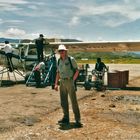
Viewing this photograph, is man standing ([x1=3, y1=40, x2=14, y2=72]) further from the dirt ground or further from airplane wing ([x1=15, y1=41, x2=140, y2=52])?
the dirt ground

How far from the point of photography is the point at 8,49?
71.8 ft

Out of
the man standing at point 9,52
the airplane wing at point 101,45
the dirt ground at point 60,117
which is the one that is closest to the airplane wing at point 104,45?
the airplane wing at point 101,45

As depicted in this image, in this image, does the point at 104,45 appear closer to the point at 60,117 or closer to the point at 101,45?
the point at 101,45

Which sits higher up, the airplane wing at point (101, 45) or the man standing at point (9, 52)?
the airplane wing at point (101, 45)

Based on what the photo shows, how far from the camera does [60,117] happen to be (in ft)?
34.8

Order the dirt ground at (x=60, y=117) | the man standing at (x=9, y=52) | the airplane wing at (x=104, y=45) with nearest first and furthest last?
1. the dirt ground at (x=60, y=117)
2. the man standing at (x=9, y=52)
3. the airplane wing at (x=104, y=45)

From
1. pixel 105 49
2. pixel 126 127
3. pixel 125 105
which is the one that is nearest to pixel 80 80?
pixel 105 49

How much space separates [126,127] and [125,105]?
4.08m

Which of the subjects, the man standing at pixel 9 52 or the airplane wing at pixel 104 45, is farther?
the airplane wing at pixel 104 45

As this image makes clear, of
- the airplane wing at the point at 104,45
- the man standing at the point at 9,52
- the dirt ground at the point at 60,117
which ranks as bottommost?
the dirt ground at the point at 60,117

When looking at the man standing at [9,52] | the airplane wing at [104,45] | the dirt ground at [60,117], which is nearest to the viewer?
the dirt ground at [60,117]

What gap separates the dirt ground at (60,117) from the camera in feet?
27.6

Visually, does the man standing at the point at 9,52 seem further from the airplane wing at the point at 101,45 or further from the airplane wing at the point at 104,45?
the airplane wing at the point at 104,45

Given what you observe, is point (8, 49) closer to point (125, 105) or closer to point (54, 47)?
point (54, 47)
